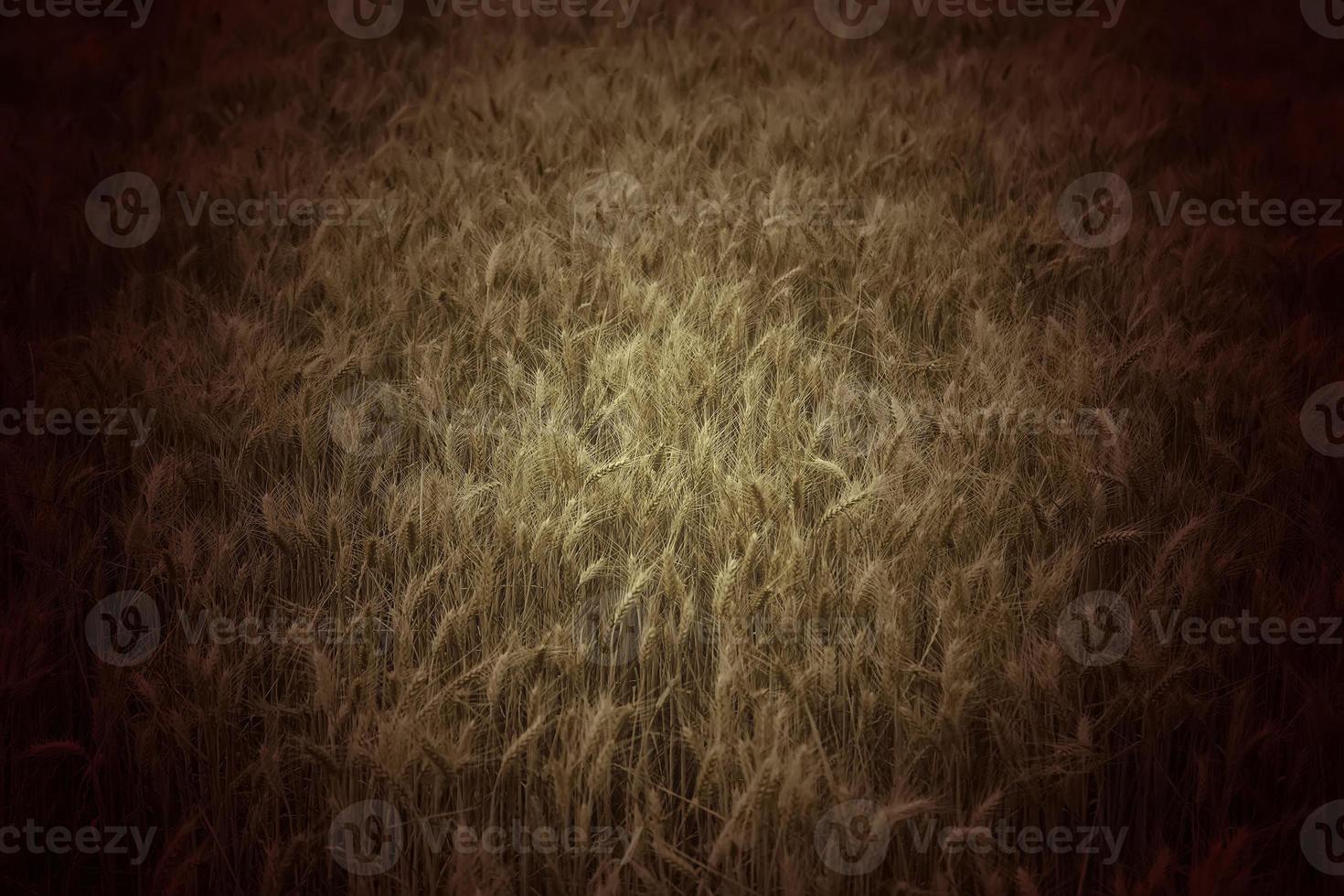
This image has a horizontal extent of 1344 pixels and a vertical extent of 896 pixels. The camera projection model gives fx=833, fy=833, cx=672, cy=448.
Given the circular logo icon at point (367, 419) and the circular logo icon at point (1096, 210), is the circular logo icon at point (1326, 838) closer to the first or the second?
the circular logo icon at point (1096, 210)

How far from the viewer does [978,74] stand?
14.1ft

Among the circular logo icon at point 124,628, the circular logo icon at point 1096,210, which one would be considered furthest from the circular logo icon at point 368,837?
the circular logo icon at point 1096,210

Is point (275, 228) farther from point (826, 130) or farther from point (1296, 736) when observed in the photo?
point (1296, 736)

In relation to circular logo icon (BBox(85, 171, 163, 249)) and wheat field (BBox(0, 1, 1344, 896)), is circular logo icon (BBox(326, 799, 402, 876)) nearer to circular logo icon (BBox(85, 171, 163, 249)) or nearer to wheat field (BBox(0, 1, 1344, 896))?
wheat field (BBox(0, 1, 1344, 896))

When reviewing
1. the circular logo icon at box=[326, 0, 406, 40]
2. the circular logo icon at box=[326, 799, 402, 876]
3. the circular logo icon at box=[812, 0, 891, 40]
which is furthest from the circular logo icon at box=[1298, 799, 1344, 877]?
the circular logo icon at box=[326, 0, 406, 40]

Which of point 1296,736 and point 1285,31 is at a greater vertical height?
point 1285,31

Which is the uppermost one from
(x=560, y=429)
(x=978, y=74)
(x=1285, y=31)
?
(x=1285, y=31)

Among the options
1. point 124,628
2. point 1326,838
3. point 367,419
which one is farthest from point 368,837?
point 1326,838

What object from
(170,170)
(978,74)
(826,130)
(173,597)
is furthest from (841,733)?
(978,74)

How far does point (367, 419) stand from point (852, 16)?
177 inches

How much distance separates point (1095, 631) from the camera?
5.50 ft

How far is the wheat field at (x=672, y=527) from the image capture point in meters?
1.43

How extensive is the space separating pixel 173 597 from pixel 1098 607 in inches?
78.1

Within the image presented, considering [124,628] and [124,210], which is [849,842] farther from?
[124,210]
